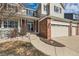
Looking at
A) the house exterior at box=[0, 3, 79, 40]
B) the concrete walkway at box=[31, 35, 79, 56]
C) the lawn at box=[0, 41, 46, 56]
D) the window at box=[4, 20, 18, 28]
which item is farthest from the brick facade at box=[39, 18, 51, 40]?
the window at box=[4, 20, 18, 28]

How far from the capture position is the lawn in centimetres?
337

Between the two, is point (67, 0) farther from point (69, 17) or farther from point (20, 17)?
point (20, 17)

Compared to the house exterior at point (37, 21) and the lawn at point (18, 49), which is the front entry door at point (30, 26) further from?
the lawn at point (18, 49)

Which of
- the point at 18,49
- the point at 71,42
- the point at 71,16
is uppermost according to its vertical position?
the point at 71,16

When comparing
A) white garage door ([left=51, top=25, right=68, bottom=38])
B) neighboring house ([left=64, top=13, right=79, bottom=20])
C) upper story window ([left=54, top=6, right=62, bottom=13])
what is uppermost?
upper story window ([left=54, top=6, right=62, bottom=13])

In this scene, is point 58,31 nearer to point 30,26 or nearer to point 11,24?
point 30,26

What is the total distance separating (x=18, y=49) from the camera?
3400mm

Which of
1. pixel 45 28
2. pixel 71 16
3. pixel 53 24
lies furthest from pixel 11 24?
pixel 71 16

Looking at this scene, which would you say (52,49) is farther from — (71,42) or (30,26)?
(30,26)

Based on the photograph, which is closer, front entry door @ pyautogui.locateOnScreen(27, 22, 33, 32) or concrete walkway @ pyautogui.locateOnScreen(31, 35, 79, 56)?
concrete walkway @ pyautogui.locateOnScreen(31, 35, 79, 56)

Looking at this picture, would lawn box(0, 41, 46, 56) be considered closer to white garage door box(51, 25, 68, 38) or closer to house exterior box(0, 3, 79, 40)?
house exterior box(0, 3, 79, 40)

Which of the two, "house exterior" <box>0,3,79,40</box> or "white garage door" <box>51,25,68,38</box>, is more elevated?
"house exterior" <box>0,3,79,40</box>

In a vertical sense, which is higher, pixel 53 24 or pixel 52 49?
pixel 53 24

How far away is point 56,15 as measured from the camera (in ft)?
11.3
